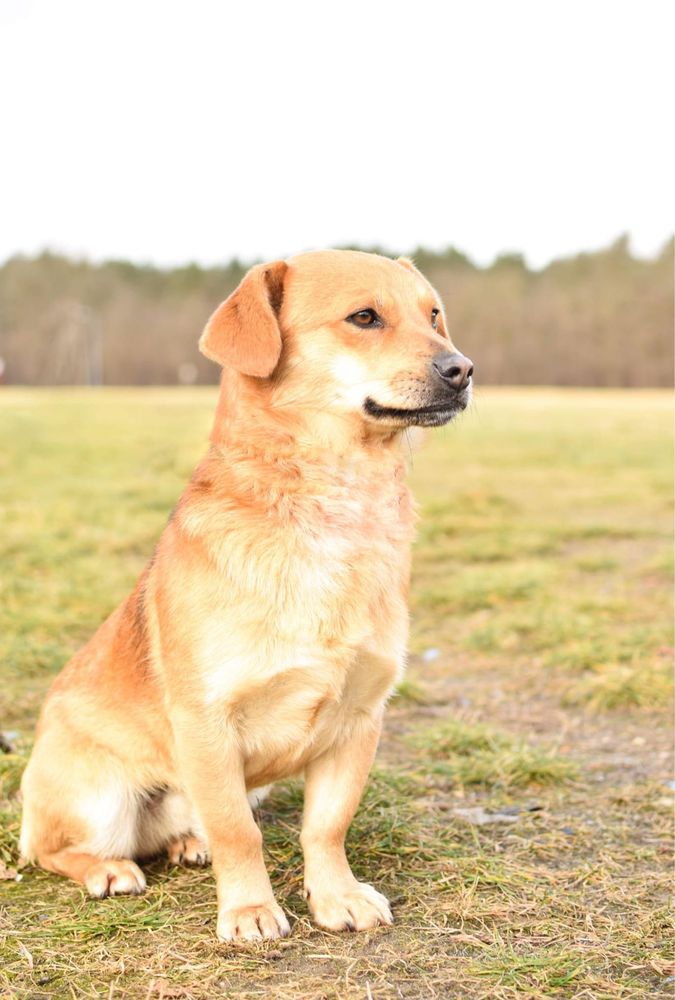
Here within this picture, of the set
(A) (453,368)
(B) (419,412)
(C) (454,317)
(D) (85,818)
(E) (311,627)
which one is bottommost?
(D) (85,818)

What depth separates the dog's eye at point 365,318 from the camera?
307 centimetres

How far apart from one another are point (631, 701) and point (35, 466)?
11255mm

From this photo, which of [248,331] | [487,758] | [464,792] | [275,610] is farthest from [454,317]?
[275,610]

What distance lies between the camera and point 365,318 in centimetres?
308

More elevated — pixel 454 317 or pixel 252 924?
pixel 454 317

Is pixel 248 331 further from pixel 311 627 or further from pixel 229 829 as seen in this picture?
pixel 229 829

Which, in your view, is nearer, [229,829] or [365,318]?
[229,829]

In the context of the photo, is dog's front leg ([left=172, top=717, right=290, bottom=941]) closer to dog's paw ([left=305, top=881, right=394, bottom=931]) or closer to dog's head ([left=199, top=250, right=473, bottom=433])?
dog's paw ([left=305, top=881, right=394, bottom=931])

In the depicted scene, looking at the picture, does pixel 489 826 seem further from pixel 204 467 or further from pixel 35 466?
pixel 35 466

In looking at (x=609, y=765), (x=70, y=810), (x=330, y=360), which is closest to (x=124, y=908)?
(x=70, y=810)

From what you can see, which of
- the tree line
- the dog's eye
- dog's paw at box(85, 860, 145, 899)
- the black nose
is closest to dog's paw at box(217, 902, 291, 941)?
dog's paw at box(85, 860, 145, 899)

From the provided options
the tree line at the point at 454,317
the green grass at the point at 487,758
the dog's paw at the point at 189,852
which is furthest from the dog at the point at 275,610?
the tree line at the point at 454,317

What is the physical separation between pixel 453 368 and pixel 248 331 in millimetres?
601

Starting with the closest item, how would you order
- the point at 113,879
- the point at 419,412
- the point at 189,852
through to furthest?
1. the point at 419,412
2. the point at 113,879
3. the point at 189,852
